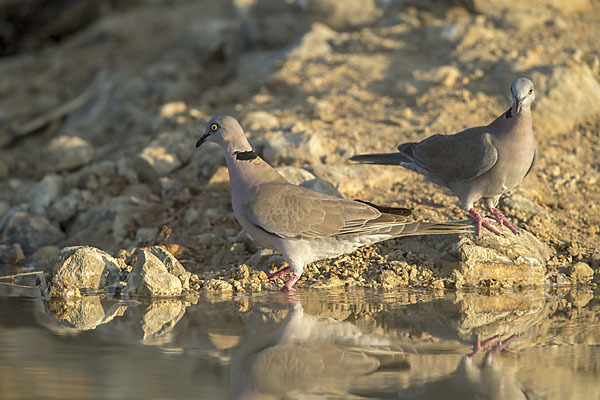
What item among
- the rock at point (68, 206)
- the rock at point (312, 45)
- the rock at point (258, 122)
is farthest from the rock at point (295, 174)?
the rock at point (312, 45)

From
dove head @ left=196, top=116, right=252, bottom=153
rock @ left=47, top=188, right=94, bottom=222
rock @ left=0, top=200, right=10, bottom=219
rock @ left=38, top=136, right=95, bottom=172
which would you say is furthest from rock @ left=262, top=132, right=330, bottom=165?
rock @ left=0, top=200, right=10, bottom=219

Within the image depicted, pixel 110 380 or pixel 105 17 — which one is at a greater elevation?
pixel 105 17

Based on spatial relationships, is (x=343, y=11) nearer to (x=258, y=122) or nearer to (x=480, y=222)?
(x=258, y=122)

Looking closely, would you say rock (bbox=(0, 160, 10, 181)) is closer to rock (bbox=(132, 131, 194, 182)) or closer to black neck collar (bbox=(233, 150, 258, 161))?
rock (bbox=(132, 131, 194, 182))

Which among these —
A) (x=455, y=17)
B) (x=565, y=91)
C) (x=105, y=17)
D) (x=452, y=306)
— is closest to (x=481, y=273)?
(x=452, y=306)

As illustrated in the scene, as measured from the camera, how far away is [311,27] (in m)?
11.4

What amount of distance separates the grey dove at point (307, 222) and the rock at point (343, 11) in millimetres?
6332

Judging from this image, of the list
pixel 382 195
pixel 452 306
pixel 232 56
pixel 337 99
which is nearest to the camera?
pixel 452 306

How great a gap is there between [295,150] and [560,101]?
10.3 feet

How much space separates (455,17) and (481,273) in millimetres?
5928

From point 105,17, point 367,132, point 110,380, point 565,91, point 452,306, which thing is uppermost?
point 105,17

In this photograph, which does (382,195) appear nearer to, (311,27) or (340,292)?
(340,292)

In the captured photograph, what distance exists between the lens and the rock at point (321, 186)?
671 centimetres

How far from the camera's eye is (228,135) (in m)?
6.09
